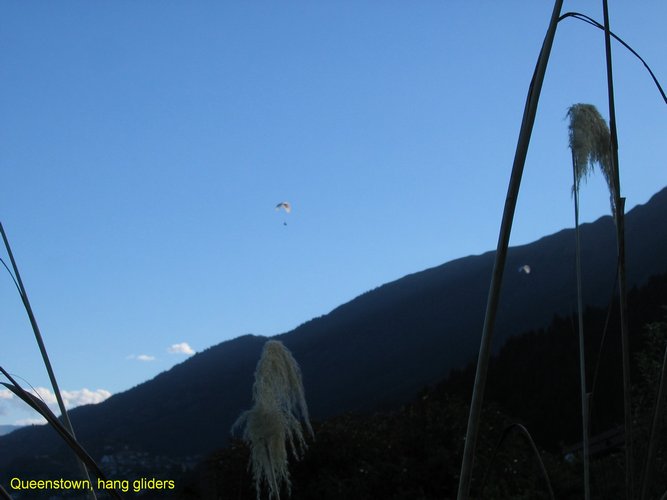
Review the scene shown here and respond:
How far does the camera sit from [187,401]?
90312 millimetres

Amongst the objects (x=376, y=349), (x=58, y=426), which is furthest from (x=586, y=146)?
(x=376, y=349)

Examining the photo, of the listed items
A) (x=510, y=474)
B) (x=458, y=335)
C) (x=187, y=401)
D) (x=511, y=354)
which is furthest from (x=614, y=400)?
(x=187, y=401)

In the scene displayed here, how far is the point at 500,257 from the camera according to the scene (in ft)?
3.77

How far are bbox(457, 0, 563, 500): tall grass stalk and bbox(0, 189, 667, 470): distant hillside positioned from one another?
5891cm

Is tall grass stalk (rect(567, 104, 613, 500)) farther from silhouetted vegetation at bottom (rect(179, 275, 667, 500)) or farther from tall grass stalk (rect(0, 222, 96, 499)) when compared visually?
silhouetted vegetation at bottom (rect(179, 275, 667, 500))

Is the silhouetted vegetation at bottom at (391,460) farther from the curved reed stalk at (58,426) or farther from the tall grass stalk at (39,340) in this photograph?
the curved reed stalk at (58,426)

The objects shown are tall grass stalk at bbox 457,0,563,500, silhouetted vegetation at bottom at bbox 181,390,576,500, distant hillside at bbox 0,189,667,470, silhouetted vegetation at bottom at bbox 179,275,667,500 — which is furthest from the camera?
distant hillside at bbox 0,189,667,470

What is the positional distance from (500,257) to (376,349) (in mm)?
96016

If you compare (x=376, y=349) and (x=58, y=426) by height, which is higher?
(x=376, y=349)

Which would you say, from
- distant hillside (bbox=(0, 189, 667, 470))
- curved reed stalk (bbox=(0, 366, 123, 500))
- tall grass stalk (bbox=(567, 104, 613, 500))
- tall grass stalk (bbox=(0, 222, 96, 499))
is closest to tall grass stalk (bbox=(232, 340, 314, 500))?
tall grass stalk (bbox=(567, 104, 613, 500))

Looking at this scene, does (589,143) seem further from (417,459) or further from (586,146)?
(417,459)

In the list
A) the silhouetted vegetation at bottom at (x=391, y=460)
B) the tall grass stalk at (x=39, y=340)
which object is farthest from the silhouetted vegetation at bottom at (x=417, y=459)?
the tall grass stalk at (x=39, y=340)

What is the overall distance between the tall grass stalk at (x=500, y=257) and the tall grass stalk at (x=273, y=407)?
2914mm

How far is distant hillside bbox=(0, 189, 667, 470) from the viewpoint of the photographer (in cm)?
7506
